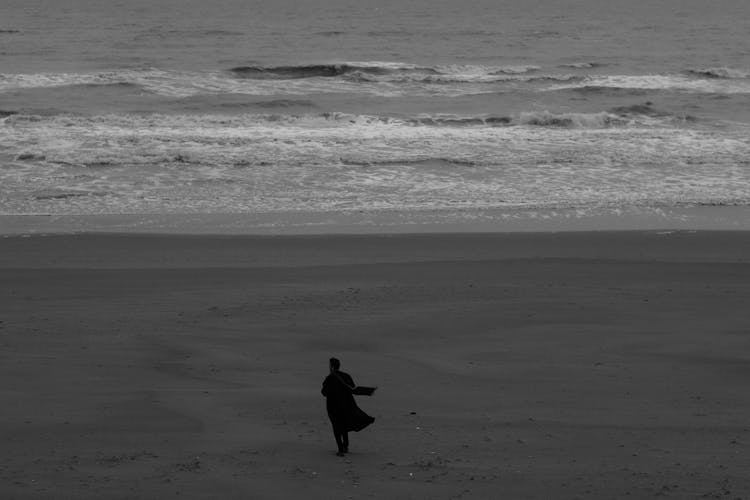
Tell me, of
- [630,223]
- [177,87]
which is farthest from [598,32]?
[630,223]

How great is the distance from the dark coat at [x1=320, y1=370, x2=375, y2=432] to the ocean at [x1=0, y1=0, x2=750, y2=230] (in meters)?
9.49

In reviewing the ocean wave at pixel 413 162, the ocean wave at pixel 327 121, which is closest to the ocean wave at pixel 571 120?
the ocean wave at pixel 327 121

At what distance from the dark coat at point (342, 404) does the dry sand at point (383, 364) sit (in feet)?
0.96

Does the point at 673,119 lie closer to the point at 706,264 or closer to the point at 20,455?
the point at 706,264

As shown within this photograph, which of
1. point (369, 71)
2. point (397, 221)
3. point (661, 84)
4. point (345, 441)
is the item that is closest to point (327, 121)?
point (369, 71)

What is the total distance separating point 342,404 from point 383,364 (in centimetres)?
233

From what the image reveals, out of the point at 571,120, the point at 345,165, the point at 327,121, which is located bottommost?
the point at 345,165

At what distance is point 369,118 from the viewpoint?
29.2 metres

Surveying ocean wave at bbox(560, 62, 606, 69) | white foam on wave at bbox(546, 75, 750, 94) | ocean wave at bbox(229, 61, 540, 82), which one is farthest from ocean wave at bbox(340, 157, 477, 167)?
ocean wave at bbox(560, 62, 606, 69)

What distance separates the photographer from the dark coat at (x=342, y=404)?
8.17 metres

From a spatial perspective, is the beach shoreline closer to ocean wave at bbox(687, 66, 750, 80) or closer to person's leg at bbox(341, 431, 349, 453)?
person's leg at bbox(341, 431, 349, 453)

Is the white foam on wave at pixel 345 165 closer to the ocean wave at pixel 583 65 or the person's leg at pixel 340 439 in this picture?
the person's leg at pixel 340 439

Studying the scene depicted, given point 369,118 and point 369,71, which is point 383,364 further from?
point 369,71

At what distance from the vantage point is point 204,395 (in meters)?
9.62
